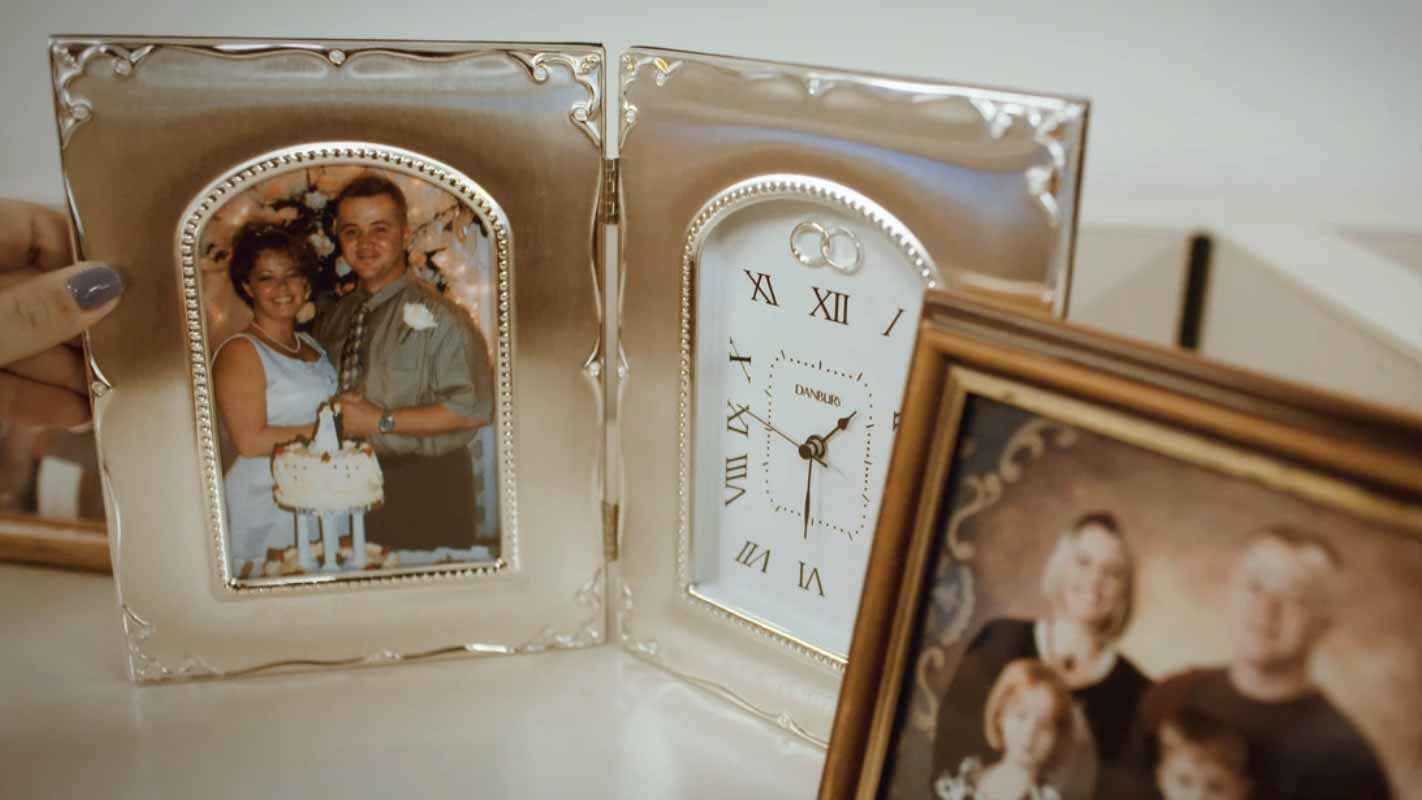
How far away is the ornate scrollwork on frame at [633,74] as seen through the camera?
0.91 meters

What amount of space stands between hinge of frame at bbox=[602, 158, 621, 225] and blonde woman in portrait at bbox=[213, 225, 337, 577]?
8.7 inches

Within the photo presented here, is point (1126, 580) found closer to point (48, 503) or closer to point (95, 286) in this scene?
point (95, 286)

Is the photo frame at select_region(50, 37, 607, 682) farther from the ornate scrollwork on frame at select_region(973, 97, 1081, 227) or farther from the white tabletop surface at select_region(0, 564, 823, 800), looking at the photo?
the ornate scrollwork on frame at select_region(973, 97, 1081, 227)

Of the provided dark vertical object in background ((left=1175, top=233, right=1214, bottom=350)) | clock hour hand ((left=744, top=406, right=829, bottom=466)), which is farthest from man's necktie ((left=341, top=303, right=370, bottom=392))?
dark vertical object in background ((left=1175, top=233, right=1214, bottom=350))

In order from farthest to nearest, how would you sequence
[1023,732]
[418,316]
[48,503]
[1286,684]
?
[48,503], [418,316], [1023,732], [1286,684]

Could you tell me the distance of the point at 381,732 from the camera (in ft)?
3.24

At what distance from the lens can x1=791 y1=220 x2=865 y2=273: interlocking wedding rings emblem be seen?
0.85 metres

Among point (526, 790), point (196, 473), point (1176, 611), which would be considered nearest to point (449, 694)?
point (526, 790)

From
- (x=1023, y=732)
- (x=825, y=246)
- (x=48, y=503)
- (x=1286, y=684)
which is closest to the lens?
(x=1286, y=684)

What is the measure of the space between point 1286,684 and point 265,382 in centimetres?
73

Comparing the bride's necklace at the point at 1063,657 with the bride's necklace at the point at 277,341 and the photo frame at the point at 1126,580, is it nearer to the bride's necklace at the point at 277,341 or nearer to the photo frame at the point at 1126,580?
the photo frame at the point at 1126,580

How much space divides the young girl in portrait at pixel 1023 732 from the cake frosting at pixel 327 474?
20.6 inches

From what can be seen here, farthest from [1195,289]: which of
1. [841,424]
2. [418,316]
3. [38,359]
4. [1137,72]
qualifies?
[38,359]

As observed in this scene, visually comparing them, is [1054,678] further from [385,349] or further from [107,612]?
[107,612]
